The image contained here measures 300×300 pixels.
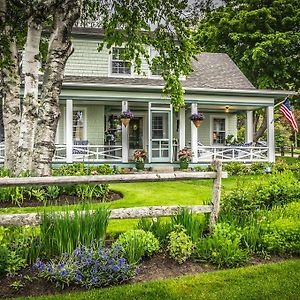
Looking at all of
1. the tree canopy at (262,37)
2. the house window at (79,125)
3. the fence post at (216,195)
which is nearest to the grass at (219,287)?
the fence post at (216,195)

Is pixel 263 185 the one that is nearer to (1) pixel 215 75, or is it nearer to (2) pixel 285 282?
(2) pixel 285 282

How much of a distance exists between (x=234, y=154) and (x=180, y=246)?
47.2ft

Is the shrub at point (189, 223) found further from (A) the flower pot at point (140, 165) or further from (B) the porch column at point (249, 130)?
(B) the porch column at point (249, 130)

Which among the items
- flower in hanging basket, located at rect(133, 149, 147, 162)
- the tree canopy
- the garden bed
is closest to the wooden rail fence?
the garden bed

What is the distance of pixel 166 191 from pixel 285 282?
673cm

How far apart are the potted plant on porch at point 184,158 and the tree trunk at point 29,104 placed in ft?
29.0

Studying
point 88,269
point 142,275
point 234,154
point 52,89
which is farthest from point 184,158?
point 88,269

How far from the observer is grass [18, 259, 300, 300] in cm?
377

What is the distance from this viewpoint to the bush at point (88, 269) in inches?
153

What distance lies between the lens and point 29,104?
8773mm

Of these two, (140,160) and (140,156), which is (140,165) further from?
(140,156)

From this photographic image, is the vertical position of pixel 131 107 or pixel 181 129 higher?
pixel 131 107

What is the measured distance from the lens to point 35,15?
8.49 meters

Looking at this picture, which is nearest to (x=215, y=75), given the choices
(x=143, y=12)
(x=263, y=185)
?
(x=143, y=12)
